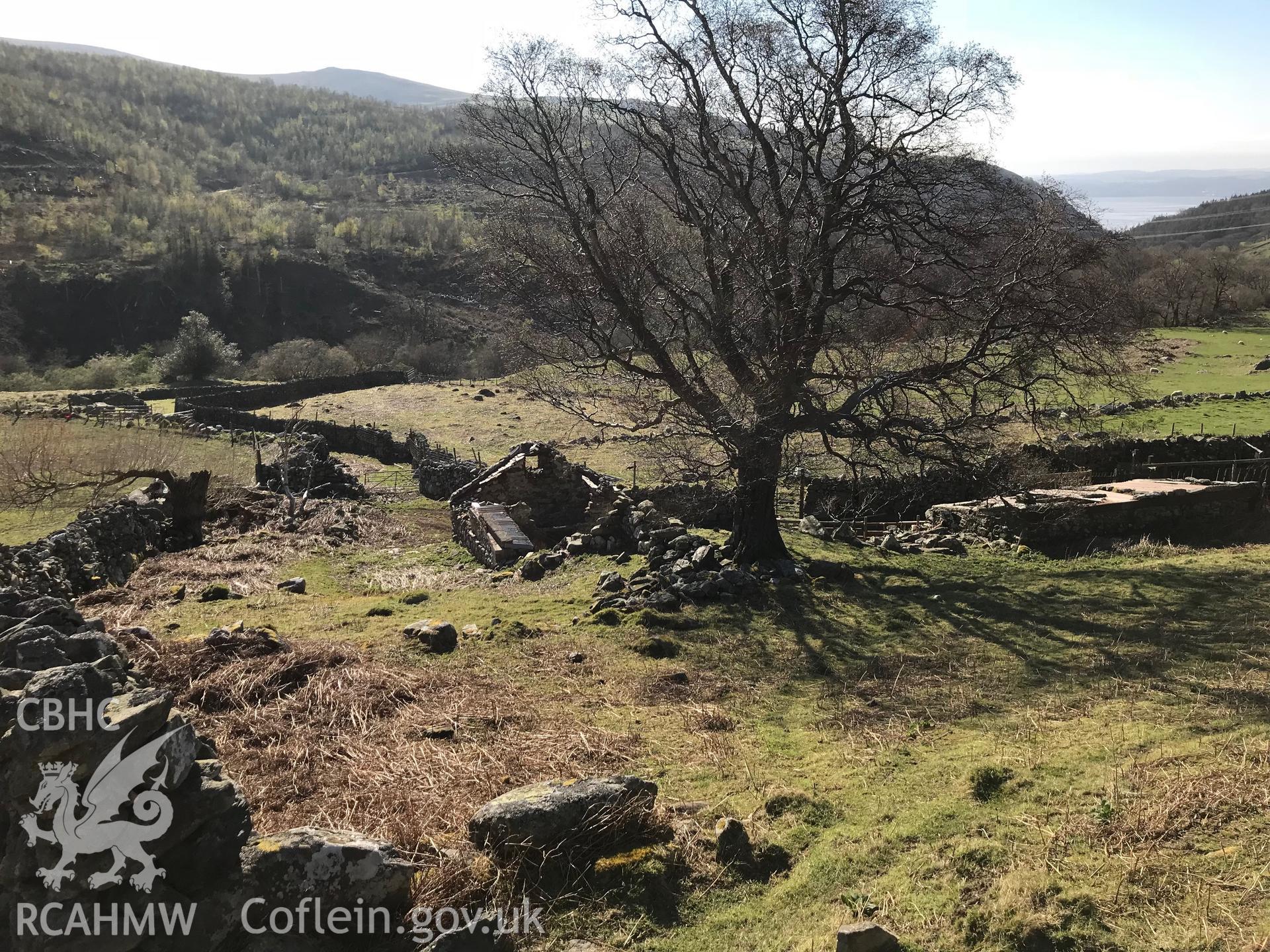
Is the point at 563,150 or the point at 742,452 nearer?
the point at 742,452

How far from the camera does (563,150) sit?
13172mm

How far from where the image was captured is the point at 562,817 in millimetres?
Result: 4426

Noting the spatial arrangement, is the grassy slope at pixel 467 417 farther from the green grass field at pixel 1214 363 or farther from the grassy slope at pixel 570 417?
the green grass field at pixel 1214 363

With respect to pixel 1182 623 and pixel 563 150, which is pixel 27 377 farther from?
pixel 1182 623

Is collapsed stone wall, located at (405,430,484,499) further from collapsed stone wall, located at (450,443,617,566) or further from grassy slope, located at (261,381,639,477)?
grassy slope, located at (261,381,639,477)

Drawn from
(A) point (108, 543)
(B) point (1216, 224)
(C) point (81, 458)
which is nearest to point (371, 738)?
(A) point (108, 543)

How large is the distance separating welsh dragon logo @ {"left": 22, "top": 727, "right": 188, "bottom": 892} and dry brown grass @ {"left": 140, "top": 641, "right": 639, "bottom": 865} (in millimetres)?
1095

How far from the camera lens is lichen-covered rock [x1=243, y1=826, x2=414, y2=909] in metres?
3.66

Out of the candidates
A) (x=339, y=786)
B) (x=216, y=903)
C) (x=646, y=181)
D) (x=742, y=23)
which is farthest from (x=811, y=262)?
(x=216, y=903)

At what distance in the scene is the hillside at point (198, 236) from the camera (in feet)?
268

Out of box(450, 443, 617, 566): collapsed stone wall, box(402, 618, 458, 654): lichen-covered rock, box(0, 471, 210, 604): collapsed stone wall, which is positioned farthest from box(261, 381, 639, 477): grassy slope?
box(402, 618, 458, 654): lichen-covered rock

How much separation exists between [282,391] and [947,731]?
1859 inches

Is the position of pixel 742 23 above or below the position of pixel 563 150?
above

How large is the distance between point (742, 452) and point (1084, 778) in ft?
21.8
